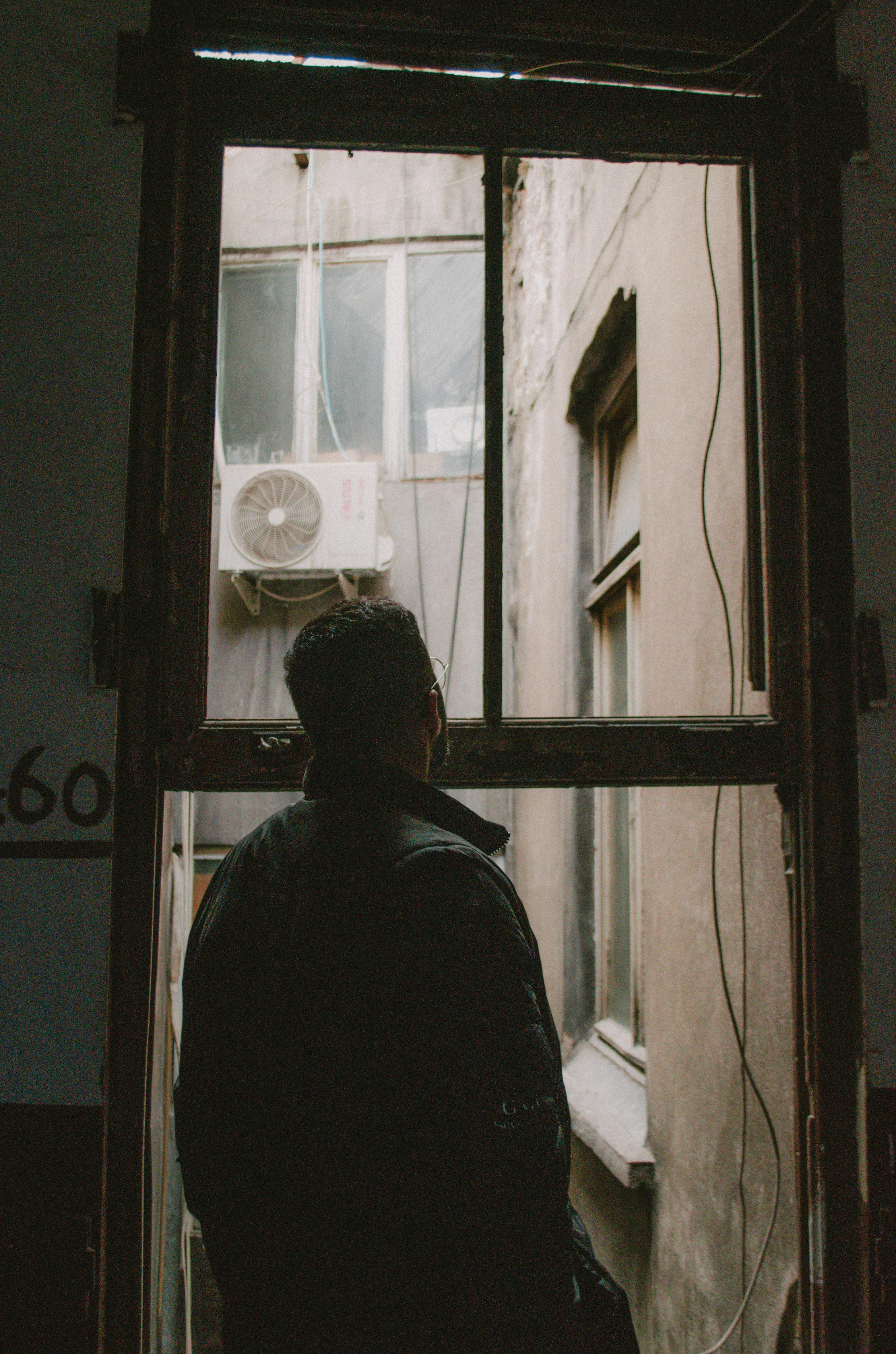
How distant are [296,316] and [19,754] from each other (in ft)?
17.7

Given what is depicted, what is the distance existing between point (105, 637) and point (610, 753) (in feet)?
2.72

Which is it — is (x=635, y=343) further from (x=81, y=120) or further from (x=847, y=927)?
(x=847, y=927)

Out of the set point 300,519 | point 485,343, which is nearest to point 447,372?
point 300,519

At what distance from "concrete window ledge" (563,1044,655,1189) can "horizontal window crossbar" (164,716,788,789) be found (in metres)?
1.58

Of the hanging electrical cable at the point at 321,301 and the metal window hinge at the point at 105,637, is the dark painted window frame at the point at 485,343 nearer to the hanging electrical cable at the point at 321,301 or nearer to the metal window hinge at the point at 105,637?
the metal window hinge at the point at 105,637

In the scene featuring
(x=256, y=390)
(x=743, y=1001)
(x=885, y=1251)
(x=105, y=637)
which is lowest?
(x=885, y=1251)

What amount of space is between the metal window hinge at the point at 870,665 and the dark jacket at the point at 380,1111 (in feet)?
2.29

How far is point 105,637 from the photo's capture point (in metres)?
1.31

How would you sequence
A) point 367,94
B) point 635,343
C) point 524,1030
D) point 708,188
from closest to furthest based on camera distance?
point 524,1030, point 367,94, point 708,188, point 635,343

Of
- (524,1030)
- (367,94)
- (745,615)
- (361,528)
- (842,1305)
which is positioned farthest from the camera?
(361,528)

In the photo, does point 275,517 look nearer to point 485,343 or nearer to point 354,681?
point 485,343

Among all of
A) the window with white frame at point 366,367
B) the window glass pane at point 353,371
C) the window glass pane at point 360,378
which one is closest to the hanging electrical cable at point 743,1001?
the window glass pane at point 360,378

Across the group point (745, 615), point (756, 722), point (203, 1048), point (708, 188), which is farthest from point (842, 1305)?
point (708, 188)

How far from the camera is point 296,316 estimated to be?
19.5 ft
